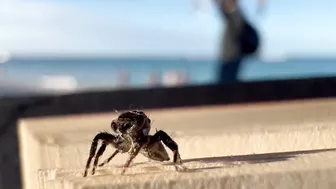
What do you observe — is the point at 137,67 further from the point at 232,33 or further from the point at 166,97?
the point at 166,97

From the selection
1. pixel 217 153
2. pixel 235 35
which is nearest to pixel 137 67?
pixel 235 35

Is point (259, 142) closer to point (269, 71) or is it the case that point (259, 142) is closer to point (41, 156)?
point (41, 156)

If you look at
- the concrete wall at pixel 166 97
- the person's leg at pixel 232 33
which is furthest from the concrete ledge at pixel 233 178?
the person's leg at pixel 232 33

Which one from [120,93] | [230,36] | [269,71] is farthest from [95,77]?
[120,93]

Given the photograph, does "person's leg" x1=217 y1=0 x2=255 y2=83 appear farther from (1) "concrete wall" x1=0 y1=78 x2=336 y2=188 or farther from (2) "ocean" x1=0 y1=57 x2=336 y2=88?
(2) "ocean" x1=0 y1=57 x2=336 y2=88

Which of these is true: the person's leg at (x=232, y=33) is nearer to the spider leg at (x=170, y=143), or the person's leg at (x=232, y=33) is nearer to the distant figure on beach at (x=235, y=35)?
the distant figure on beach at (x=235, y=35)
